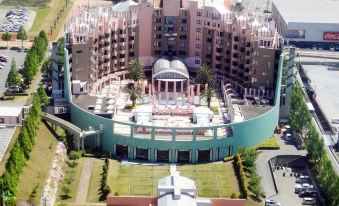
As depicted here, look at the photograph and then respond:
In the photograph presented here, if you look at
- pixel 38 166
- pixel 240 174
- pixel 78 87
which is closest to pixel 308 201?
pixel 240 174

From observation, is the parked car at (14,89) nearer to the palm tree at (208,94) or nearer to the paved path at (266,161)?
the palm tree at (208,94)

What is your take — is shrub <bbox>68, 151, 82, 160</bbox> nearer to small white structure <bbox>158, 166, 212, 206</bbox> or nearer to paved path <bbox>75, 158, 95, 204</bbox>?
paved path <bbox>75, 158, 95, 204</bbox>

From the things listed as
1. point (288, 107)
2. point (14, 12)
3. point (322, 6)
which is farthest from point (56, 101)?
point (322, 6)

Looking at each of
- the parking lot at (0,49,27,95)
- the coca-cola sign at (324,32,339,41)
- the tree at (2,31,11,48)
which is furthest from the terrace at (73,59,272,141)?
the coca-cola sign at (324,32,339,41)

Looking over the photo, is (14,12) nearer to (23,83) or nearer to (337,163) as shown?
(23,83)

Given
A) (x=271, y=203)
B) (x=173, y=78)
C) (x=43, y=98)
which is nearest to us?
(x=271, y=203)

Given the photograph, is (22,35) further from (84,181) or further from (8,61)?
(84,181)
